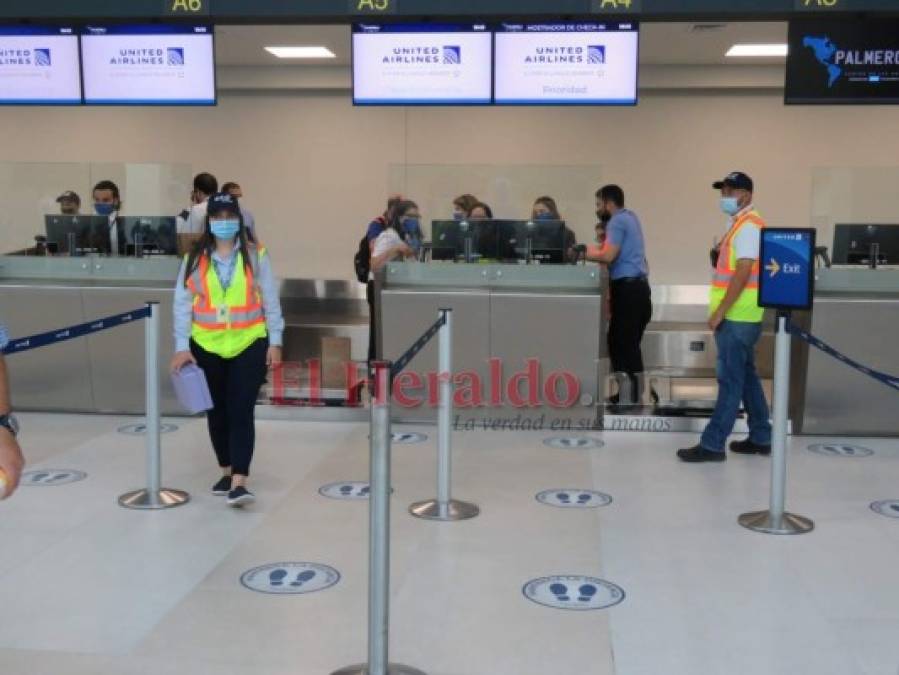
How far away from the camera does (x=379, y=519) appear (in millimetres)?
3277

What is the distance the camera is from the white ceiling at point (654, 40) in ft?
28.1

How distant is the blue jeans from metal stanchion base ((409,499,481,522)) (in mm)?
1714

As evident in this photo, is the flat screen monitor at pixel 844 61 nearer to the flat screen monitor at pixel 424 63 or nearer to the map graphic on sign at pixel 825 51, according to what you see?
the map graphic on sign at pixel 825 51

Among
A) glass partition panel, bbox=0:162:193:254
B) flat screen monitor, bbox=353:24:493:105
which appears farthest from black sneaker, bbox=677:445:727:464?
glass partition panel, bbox=0:162:193:254

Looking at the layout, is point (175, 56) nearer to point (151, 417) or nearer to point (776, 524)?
point (151, 417)

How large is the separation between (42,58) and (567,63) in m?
3.71

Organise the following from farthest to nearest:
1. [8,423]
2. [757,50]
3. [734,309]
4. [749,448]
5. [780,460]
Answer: [757,50] → [749,448] → [734,309] → [780,460] → [8,423]

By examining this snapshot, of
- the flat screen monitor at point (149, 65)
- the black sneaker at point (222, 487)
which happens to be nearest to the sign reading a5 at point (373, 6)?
the flat screen monitor at point (149, 65)

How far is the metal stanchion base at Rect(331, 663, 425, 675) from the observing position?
134 inches

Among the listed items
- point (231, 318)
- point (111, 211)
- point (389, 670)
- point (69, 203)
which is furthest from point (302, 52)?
point (389, 670)

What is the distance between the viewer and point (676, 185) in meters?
10.7

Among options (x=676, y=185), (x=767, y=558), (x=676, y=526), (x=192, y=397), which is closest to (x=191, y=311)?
(x=192, y=397)

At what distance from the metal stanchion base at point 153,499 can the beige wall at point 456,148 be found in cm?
556

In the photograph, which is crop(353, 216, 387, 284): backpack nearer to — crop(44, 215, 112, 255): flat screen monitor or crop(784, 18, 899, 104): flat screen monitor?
crop(44, 215, 112, 255): flat screen monitor
